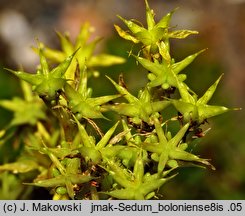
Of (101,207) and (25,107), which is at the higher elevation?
(25,107)

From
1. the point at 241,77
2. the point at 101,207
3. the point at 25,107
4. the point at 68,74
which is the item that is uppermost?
the point at 241,77

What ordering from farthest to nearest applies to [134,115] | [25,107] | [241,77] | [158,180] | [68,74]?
[241,77], [25,107], [68,74], [134,115], [158,180]

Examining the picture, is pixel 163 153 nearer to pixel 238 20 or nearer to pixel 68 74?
pixel 68 74

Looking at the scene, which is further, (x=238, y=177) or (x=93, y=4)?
(x=93, y=4)

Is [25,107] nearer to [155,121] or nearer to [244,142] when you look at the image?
[155,121]

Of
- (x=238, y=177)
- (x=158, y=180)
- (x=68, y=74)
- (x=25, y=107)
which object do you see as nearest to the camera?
(x=158, y=180)

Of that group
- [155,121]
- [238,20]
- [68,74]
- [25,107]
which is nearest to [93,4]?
[238,20]

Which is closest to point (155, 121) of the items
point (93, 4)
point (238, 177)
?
point (238, 177)

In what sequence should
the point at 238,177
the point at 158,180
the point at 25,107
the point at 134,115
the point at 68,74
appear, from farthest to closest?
the point at 238,177, the point at 25,107, the point at 68,74, the point at 134,115, the point at 158,180

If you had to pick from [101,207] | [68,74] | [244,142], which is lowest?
[101,207]
